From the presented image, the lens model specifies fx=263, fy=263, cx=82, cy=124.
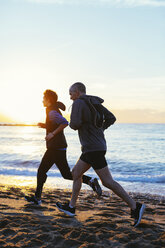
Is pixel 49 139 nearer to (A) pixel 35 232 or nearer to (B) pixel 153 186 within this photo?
(A) pixel 35 232

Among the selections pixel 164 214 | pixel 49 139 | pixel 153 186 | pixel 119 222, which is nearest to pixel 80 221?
pixel 119 222

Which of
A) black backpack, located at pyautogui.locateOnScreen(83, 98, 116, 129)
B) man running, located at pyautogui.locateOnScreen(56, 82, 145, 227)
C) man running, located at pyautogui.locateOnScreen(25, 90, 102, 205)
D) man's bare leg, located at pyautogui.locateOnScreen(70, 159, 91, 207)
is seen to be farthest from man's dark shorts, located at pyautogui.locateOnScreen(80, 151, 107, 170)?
man running, located at pyautogui.locateOnScreen(25, 90, 102, 205)

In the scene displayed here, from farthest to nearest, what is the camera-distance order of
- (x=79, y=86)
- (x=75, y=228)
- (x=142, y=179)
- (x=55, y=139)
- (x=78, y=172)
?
(x=142, y=179), (x=55, y=139), (x=78, y=172), (x=79, y=86), (x=75, y=228)

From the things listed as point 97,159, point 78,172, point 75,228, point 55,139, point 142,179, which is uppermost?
point 55,139

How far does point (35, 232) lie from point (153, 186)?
6583mm

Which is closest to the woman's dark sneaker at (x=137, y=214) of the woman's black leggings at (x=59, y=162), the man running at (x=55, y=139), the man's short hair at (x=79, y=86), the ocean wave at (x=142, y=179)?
the man running at (x=55, y=139)

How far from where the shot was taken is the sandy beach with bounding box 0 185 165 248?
305 cm

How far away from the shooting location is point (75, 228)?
3518 millimetres

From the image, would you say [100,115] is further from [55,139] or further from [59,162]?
[59,162]

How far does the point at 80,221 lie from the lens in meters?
3.88

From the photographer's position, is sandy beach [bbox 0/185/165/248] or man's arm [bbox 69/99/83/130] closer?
sandy beach [bbox 0/185/165/248]

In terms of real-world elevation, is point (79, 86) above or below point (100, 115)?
above

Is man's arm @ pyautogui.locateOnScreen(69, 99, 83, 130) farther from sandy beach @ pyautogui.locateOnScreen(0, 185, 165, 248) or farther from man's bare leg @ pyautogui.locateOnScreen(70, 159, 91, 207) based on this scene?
sandy beach @ pyautogui.locateOnScreen(0, 185, 165, 248)

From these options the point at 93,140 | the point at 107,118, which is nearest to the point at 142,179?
the point at 107,118
